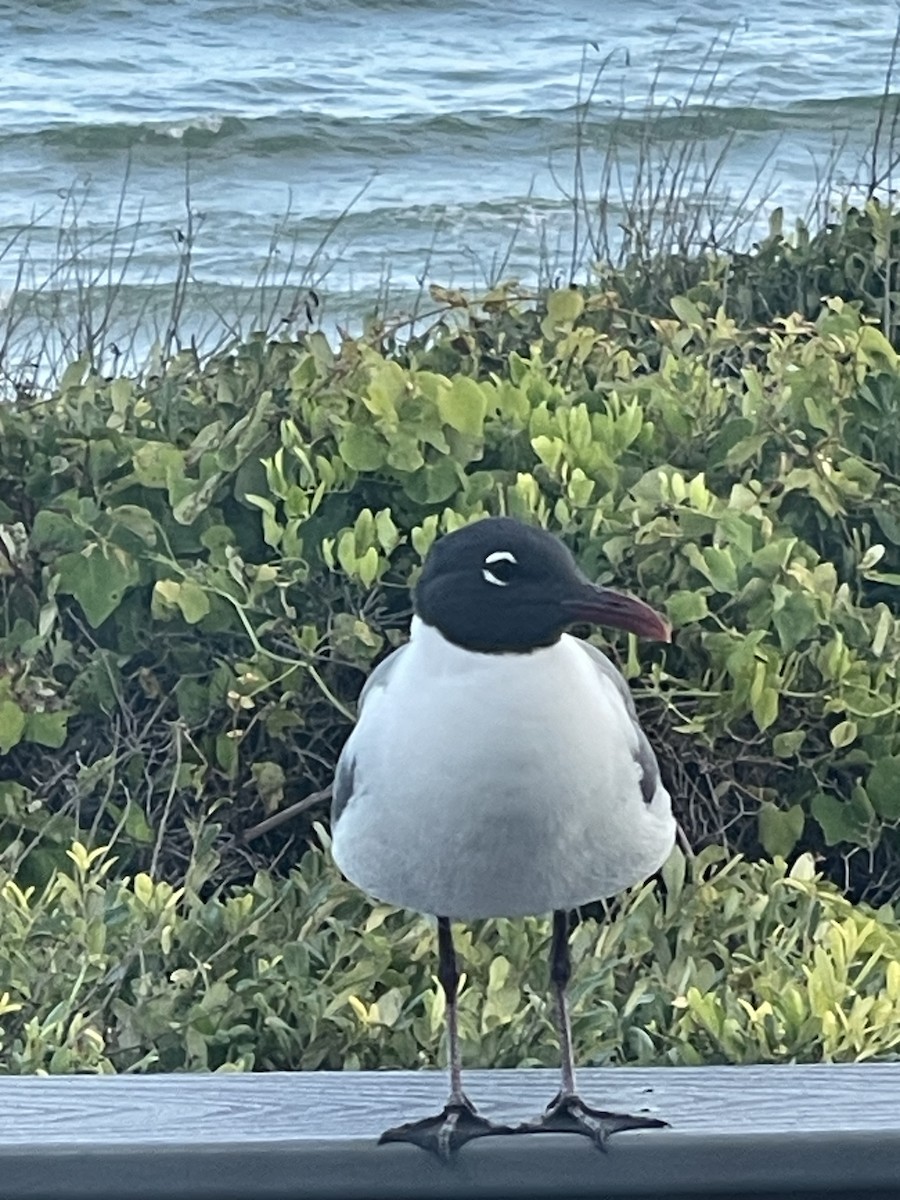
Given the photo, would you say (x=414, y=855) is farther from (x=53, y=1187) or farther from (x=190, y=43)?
(x=190, y=43)

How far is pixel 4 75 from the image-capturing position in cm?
1306

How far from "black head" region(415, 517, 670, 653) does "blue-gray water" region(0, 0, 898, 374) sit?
7.98 m

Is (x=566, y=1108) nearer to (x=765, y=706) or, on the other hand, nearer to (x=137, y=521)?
(x=765, y=706)

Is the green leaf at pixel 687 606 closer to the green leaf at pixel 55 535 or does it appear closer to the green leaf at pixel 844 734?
the green leaf at pixel 844 734

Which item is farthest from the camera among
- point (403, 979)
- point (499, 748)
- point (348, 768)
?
point (403, 979)

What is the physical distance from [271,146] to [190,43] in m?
1.85

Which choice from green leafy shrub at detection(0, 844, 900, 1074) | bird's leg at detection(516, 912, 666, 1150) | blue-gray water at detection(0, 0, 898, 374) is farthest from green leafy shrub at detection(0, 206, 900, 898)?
blue-gray water at detection(0, 0, 898, 374)

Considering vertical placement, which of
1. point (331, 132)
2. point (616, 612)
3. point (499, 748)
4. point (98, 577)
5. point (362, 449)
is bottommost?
point (331, 132)

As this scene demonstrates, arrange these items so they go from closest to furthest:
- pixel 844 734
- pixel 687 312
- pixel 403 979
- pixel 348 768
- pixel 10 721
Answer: pixel 348 768, pixel 403 979, pixel 844 734, pixel 10 721, pixel 687 312

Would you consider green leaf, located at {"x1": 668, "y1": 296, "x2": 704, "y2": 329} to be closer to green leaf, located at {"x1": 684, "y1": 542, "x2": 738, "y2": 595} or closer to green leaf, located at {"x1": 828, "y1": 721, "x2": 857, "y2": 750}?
green leaf, located at {"x1": 684, "y1": 542, "x2": 738, "y2": 595}

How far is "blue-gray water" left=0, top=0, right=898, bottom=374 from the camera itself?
10.5 meters

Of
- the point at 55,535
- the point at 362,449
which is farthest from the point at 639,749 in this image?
the point at 55,535

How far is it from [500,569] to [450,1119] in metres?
0.56

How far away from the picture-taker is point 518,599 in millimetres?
1690
